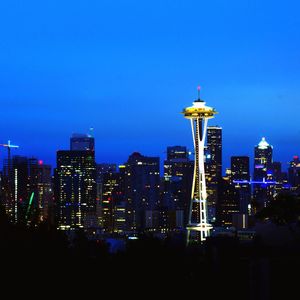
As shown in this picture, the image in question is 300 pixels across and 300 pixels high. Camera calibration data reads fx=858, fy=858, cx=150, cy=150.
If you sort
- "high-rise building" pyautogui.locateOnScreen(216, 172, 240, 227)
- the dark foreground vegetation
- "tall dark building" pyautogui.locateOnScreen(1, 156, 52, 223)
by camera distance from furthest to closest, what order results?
"high-rise building" pyautogui.locateOnScreen(216, 172, 240, 227) < "tall dark building" pyautogui.locateOnScreen(1, 156, 52, 223) < the dark foreground vegetation

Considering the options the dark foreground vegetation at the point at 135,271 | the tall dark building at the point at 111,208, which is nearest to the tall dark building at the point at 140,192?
the tall dark building at the point at 111,208

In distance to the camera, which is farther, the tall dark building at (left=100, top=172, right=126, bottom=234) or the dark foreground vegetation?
the tall dark building at (left=100, top=172, right=126, bottom=234)

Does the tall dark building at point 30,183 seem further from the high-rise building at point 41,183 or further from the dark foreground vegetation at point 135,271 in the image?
the dark foreground vegetation at point 135,271

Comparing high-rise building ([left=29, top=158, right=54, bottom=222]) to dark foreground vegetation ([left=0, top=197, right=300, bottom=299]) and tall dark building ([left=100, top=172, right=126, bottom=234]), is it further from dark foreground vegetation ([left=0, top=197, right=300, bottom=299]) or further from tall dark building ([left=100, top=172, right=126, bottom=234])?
dark foreground vegetation ([left=0, top=197, right=300, bottom=299])

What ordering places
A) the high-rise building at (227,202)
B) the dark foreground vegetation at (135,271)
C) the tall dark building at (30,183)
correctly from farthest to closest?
the high-rise building at (227,202) < the tall dark building at (30,183) < the dark foreground vegetation at (135,271)

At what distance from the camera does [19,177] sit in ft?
298

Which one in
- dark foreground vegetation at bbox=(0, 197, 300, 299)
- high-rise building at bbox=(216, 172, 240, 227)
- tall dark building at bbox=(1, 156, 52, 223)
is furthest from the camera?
high-rise building at bbox=(216, 172, 240, 227)

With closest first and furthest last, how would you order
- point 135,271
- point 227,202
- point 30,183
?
point 135,271
point 30,183
point 227,202

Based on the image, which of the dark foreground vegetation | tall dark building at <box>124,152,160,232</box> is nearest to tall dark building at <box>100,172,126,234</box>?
tall dark building at <box>124,152,160,232</box>

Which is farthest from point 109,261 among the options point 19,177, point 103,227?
point 103,227

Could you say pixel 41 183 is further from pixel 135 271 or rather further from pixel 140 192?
pixel 135 271

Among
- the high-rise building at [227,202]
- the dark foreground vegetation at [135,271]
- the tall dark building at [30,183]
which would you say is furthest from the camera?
the high-rise building at [227,202]

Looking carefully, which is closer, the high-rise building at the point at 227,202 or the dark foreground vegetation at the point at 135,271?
the dark foreground vegetation at the point at 135,271

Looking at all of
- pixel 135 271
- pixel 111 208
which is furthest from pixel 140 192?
pixel 135 271
